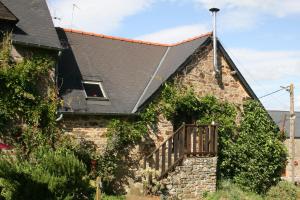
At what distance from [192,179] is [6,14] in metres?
8.13

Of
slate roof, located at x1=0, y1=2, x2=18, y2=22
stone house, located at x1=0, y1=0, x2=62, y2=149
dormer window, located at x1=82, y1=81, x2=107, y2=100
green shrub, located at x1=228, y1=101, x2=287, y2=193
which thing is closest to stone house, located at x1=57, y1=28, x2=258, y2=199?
dormer window, located at x1=82, y1=81, x2=107, y2=100

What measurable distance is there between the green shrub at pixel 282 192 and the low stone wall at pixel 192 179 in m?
2.97

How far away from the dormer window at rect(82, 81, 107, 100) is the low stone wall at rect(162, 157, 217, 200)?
371 centimetres

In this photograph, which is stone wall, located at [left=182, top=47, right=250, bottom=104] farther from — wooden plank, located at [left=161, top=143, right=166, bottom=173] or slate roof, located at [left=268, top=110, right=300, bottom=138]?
slate roof, located at [left=268, top=110, right=300, bottom=138]

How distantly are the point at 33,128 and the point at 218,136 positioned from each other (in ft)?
23.5

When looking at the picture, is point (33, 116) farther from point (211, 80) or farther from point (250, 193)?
point (250, 193)

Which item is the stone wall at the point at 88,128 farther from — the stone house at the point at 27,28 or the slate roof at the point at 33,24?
the slate roof at the point at 33,24

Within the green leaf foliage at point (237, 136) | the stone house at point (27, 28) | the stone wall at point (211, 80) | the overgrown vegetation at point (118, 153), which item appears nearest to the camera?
the stone house at point (27, 28)

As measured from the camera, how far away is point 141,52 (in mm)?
18047

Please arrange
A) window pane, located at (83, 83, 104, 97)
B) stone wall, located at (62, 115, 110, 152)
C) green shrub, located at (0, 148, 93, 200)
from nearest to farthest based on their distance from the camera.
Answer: green shrub, located at (0, 148, 93, 200), stone wall, located at (62, 115, 110, 152), window pane, located at (83, 83, 104, 97)

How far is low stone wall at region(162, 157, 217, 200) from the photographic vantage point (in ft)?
45.3

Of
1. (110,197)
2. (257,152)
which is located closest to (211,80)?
(257,152)

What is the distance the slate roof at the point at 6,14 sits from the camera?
41.0 feet

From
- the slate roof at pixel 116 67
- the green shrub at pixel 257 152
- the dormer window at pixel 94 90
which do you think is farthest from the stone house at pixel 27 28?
the green shrub at pixel 257 152
